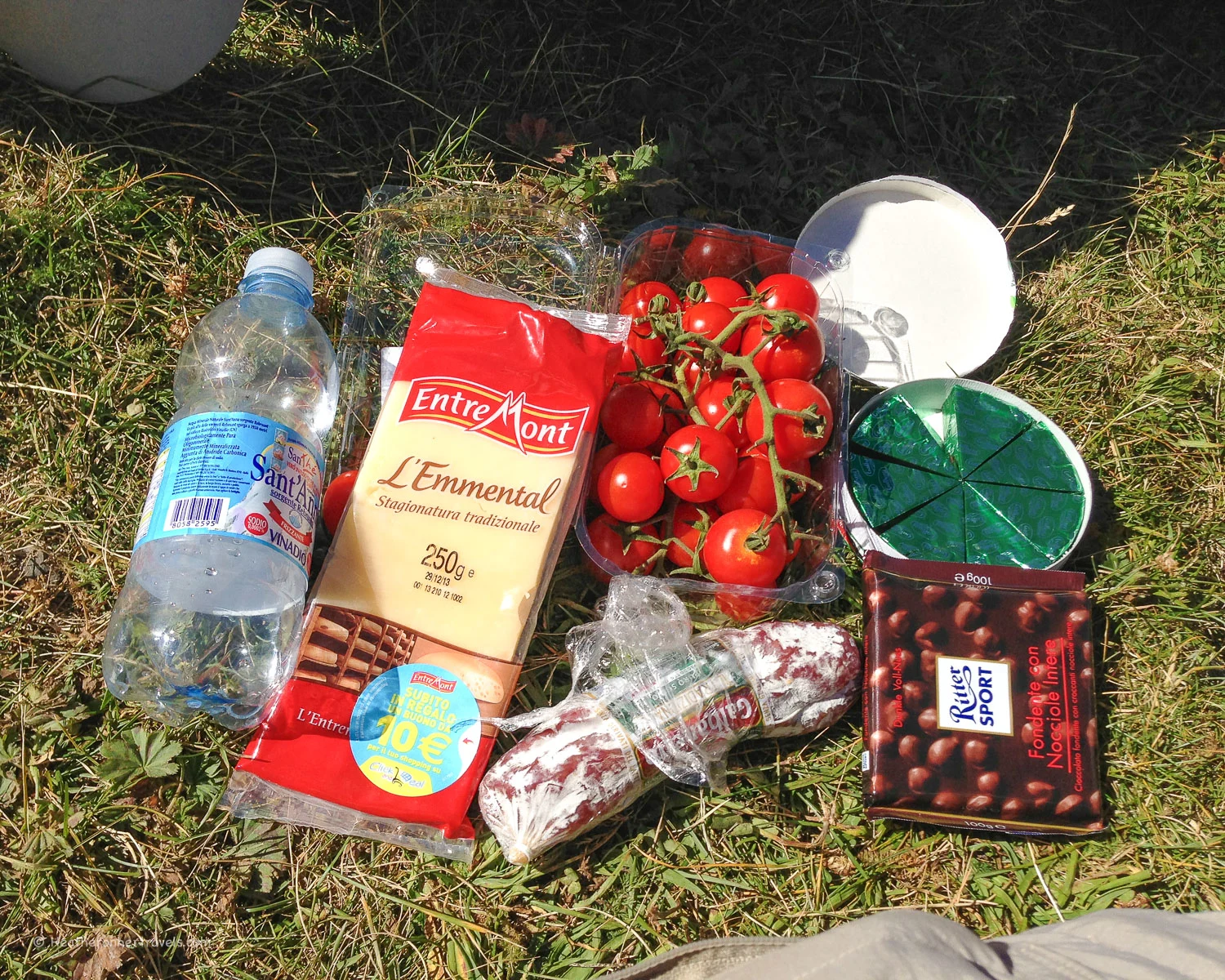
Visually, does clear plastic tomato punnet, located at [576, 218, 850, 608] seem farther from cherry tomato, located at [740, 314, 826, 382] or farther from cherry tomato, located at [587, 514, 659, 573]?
cherry tomato, located at [740, 314, 826, 382]

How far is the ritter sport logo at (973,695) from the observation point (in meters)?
2.03

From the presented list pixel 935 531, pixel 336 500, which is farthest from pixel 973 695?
pixel 336 500

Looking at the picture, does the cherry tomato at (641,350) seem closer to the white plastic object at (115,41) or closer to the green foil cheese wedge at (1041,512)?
the green foil cheese wedge at (1041,512)

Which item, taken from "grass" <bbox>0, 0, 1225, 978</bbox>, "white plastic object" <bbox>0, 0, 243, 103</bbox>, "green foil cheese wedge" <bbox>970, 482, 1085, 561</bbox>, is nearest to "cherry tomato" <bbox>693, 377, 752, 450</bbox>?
"grass" <bbox>0, 0, 1225, 978</bbox>

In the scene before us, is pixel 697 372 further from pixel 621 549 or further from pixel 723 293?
pixel 621 549

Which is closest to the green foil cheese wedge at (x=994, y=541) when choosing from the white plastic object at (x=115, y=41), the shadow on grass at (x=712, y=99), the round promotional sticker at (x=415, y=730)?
the shadow on grass at (x=712, y=99)

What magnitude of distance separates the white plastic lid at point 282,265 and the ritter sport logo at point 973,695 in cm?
173

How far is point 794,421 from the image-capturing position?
80.4 inches

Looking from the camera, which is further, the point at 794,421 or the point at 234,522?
the point at 794,421

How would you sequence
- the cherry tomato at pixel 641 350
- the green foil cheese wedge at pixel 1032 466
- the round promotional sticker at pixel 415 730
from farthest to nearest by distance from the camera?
1. the green foil cheese wedge at pixel 1032 466
2. the cherry tomato at pixel 641 350
3. the round promotional sticker at pixel 415 730

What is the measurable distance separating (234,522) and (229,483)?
8 centimetres

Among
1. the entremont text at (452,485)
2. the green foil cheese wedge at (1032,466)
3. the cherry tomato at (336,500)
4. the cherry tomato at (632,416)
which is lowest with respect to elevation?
the cherry tomato at (336,500)

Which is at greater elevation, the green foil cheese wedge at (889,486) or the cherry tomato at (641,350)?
the cherry tomato at (641,350)

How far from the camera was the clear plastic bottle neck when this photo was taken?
1.99 metres
